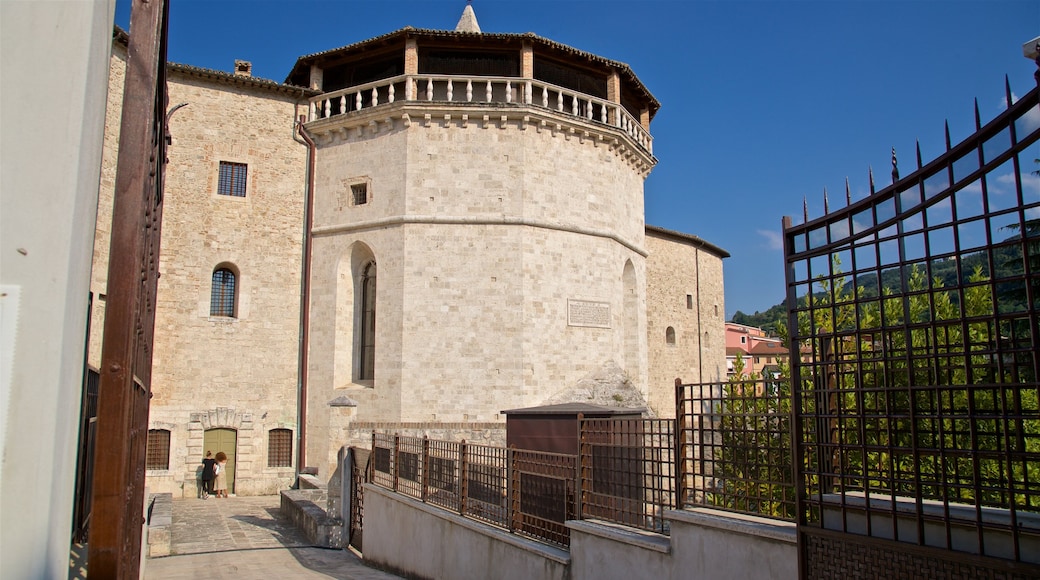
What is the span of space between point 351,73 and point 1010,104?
790 inches

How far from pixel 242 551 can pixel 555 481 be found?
23.5 ft

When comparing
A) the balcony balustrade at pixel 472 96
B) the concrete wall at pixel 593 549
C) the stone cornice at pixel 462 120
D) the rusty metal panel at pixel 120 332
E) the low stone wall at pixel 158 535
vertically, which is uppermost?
the balcony balustrade at pixel 472 96

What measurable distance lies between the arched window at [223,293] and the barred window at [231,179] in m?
2.14

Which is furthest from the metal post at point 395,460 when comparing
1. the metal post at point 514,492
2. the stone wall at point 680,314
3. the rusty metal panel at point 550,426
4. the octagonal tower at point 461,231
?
the stone wall at point 680,314

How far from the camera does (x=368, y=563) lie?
43.1 ft

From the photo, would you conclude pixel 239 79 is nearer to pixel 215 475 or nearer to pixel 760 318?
pixel 215 475

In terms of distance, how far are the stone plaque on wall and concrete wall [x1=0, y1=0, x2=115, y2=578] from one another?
17.7m

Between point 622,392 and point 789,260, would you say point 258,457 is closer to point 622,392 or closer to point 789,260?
point 622,392

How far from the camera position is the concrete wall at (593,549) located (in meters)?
5.88

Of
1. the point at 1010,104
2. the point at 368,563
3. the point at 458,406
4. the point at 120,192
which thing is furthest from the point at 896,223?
the point at 458,406

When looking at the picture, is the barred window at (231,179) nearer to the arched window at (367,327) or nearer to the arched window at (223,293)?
the arched window at (223,293)

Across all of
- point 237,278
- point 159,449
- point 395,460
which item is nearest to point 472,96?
point 237,278

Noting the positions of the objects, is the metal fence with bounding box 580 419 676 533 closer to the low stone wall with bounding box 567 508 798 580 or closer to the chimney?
the low stone wall with bounding box 567 508 798 580

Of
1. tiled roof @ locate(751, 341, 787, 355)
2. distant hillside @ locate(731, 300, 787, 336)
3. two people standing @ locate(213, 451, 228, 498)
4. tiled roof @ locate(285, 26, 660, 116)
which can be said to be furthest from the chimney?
distant hillside @ locate(731, 300, 787, 336)
